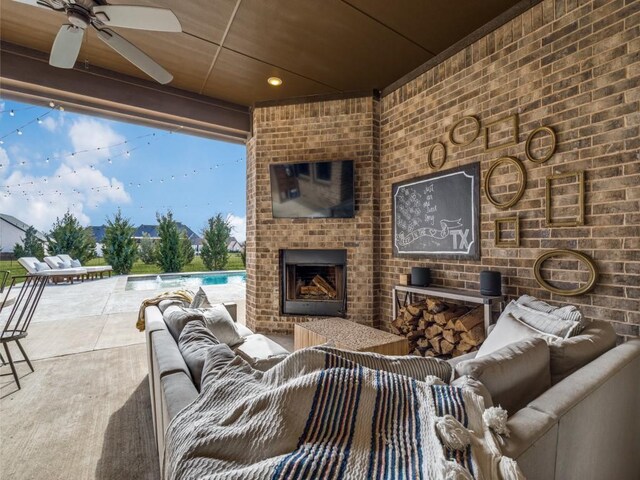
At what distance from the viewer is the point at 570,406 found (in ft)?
2.99

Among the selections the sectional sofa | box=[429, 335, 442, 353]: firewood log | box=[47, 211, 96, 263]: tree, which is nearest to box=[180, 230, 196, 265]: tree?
box=[47, 211, 96, 263]: tree

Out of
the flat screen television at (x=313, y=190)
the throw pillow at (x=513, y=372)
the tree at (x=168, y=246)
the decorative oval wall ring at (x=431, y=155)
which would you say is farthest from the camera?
the tree at (x=168, y=246)

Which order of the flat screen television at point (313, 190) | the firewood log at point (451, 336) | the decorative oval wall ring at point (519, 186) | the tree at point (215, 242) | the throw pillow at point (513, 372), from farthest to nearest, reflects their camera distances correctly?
the tree at point (215, 242), the flat screen television at point (313, 190), the firewood log at point (451, 336), the decorative oval wall ring at point (519, 186), the throw pillow at point (513, 372)

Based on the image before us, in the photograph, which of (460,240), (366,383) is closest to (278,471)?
(366,383)

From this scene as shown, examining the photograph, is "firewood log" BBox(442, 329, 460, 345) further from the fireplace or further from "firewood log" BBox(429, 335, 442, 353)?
the fireplace

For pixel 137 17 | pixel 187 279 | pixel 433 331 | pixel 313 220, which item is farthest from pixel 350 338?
pixel 187 279

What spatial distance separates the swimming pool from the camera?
348 inches

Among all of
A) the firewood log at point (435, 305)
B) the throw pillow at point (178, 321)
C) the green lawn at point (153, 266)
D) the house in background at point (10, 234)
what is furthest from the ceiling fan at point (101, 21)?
the house in background at point (10, 234)

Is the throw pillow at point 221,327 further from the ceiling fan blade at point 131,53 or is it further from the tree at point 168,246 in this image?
the tree at point 168,246

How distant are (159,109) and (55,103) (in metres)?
0.97

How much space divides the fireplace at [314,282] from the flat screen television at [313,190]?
482mm

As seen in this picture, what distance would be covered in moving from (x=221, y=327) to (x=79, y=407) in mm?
1186

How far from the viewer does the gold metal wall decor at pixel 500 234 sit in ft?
7.82

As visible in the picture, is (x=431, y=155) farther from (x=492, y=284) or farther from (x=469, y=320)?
(x=469, y=320)
